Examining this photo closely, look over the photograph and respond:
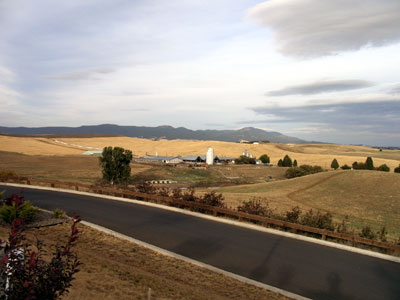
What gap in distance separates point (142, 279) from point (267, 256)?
455 cm

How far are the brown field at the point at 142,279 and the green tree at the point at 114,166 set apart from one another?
114 feet

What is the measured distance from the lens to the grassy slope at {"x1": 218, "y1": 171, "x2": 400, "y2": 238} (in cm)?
2630

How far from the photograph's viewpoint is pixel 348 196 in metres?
34.1

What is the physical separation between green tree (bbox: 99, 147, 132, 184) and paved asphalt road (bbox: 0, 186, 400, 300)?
93.7ft

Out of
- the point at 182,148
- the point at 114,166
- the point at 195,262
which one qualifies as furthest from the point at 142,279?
the point at 182,148

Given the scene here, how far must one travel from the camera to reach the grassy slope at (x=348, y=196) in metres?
26.3

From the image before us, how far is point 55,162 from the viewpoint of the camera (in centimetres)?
7044

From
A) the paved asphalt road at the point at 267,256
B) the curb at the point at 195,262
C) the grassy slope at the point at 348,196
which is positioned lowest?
the grassy slope at the point at 348,196

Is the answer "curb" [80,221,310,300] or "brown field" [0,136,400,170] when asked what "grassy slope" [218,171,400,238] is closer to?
"curb" [80,221,310,300]

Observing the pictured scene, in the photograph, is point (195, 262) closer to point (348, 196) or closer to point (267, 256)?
point (267, 256)

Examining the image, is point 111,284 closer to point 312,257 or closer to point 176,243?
point 176,243

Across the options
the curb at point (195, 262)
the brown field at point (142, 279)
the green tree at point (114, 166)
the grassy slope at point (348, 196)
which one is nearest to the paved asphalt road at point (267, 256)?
the curb at point (195, 262)

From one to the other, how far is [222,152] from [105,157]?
8696 centimetres

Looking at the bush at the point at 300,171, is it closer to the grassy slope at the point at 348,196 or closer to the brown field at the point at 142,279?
the grassy slope at the point at 348,196
